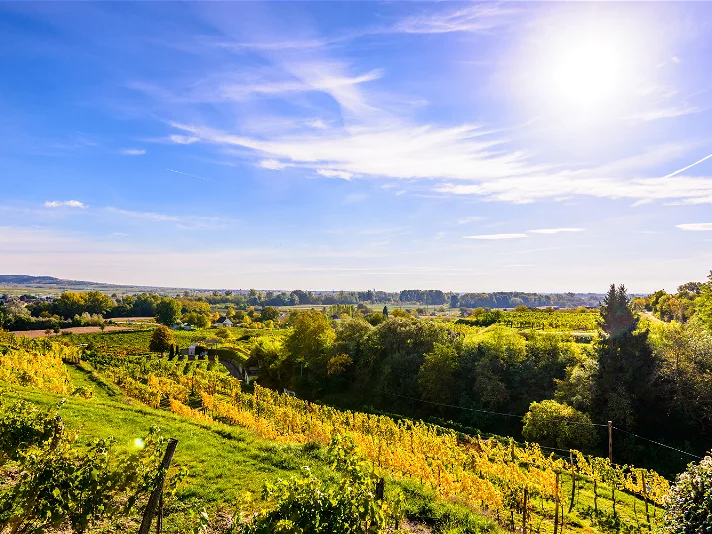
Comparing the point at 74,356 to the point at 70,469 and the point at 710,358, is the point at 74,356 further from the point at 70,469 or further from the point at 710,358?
the point at 710,358

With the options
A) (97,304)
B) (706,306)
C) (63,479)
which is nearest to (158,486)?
(63,479)

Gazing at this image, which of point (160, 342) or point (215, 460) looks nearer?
point (215, 460)

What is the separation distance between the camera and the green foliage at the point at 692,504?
656 cm

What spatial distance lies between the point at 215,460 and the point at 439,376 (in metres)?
19.0

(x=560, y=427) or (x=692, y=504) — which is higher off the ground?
(x=692, y=504)

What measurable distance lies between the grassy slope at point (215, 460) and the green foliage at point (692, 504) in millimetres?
3755

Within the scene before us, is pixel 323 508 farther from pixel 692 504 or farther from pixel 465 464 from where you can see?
pixel 465 464

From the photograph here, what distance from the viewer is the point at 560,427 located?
19922 mm

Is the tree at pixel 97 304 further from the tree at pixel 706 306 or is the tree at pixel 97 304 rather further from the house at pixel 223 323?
the tree at pixel 706 306

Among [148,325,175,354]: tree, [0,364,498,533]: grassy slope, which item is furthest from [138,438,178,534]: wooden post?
[148,325,175,354]: tree

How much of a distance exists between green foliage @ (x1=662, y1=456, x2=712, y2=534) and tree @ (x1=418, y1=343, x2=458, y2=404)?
1936 cm

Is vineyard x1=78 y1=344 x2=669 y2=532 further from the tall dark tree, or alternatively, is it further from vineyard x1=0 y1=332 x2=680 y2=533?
the tall dark tree

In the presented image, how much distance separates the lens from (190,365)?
3738cm

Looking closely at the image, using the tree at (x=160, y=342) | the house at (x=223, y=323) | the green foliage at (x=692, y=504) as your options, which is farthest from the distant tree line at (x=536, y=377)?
the house at (x=223, y=323)
